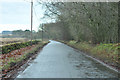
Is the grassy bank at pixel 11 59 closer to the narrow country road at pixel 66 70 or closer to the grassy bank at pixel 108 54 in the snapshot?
the narrow country road at pixel 66 70

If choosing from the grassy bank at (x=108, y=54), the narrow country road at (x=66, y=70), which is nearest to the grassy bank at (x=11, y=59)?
the narrow country road at (x=66, y=70)

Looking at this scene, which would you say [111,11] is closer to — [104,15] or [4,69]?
[104,15]

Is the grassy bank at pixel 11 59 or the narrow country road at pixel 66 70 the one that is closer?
the narrow country road at pixel 66 70

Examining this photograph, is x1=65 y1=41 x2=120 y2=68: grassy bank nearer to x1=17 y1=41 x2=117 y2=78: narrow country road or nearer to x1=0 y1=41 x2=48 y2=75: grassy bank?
x1=17 y1=41 x2=117 y2=78: narrow country road

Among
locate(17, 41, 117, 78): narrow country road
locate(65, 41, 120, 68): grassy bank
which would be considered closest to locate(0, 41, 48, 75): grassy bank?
locate(17, 41, 117, 78): narrow country road

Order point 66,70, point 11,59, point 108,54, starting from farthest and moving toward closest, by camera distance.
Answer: point 108,54 < point 11,59 < point 66,70

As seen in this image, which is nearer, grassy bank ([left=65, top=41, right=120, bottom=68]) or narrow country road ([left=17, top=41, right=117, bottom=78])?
narrow country road ([left=17, top=41, right=117, bottom=78])

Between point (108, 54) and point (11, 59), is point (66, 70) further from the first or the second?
point (108, 54)

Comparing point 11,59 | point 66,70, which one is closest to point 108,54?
point 66,70

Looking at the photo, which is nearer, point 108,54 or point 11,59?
point 11,59

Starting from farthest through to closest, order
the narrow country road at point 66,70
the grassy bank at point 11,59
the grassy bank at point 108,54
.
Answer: the grassy bank at point 108,54
the grassy bank at point 11,59
the narrow country road at point 66,70

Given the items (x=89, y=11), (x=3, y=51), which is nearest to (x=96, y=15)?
(x=89, y=11)

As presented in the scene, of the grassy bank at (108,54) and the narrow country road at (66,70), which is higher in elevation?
the grassy bank at (108,54)

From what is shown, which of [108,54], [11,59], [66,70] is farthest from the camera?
[108,54]
